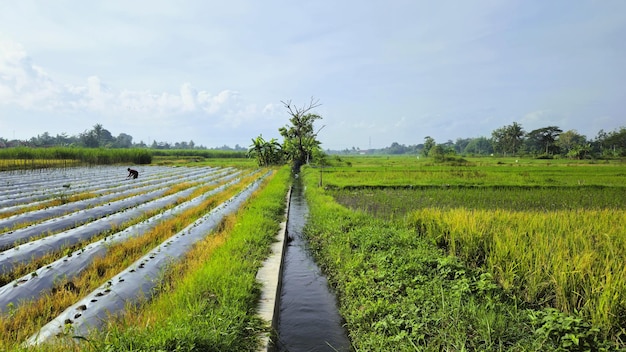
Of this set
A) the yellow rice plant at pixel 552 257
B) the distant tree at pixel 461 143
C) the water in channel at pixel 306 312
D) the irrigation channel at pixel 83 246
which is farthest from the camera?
the distant tree at pixel 461 143

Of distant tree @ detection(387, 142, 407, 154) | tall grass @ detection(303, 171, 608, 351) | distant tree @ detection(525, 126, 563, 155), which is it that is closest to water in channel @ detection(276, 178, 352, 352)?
tall grass @ detection(303, 171, 608, 351)

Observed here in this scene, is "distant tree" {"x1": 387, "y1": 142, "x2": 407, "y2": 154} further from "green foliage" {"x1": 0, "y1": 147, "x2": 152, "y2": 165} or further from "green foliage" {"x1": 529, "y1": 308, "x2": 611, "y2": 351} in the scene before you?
"green foliage" {"x1": 529, "y1": 308, "x2": 611, "y2": 351}

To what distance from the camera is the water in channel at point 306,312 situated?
3.57m

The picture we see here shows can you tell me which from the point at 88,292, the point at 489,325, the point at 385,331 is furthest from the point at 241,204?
the point at 489,325

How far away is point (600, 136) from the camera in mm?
80375

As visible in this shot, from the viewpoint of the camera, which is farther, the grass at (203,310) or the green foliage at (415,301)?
the green foliage at (415,301)

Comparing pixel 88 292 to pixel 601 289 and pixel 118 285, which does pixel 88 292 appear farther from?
pixel 601 289

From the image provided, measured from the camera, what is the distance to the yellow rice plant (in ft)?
9.98

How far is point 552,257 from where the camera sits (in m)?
3.88

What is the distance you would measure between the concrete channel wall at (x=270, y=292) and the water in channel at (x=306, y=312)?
0.19m

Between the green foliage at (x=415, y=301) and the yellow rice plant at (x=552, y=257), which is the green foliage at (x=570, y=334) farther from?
the yellow rice plant at (x=552, y=257)

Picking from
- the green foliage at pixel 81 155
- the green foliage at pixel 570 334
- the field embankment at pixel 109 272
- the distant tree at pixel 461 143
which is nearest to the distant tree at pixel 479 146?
the distant tree at pixel 461 143

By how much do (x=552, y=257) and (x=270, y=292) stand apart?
3.57 metres

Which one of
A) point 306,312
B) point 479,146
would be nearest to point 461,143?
point 479,146
